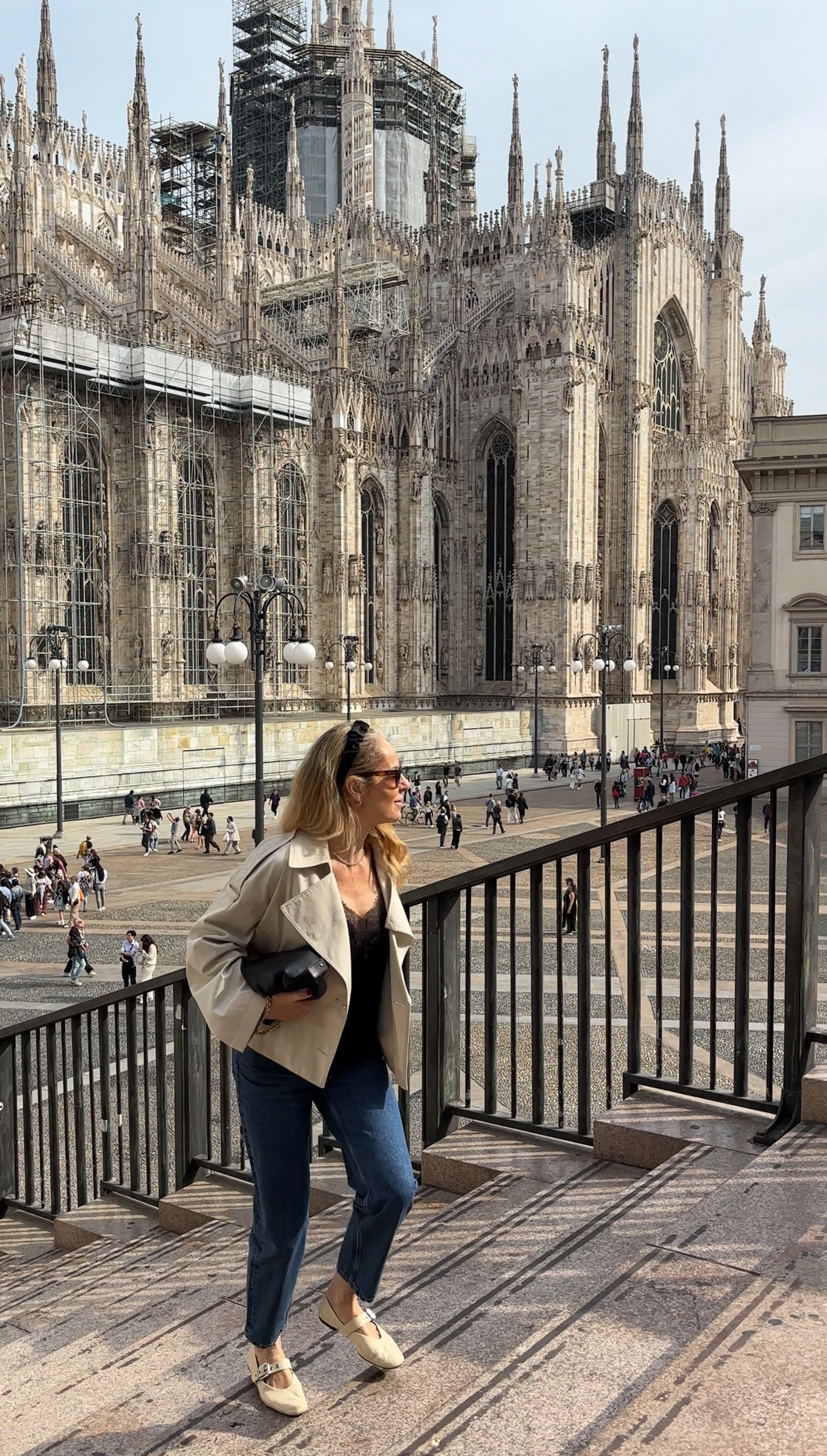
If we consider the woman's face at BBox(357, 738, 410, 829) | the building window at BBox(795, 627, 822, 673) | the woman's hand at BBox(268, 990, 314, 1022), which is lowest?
the woman's hand at BBox(268, 990, 314, 1022)

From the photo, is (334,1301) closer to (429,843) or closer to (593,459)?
(429,843)

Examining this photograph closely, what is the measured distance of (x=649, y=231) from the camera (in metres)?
53.2

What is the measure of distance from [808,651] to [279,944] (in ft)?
100

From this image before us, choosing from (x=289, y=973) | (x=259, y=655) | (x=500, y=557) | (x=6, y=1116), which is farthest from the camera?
(x=500, y=557)

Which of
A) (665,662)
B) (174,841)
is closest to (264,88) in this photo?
(665,662)

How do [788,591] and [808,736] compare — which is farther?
[788,591]

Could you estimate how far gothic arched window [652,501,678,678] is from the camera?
185ft

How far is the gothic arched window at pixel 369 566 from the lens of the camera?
46406 mm

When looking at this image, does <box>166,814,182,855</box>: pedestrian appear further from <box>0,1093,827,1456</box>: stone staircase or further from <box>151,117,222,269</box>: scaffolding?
<box>151,117,222,269</box>: scaffolding

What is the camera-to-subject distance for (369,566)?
46906 millimetres

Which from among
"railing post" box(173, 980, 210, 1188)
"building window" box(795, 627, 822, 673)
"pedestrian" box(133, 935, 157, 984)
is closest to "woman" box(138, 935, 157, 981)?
"pedestrian" box(133, 935, 157, 984)

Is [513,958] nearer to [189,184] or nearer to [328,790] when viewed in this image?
[328,790]

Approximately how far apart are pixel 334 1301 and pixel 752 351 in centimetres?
6949

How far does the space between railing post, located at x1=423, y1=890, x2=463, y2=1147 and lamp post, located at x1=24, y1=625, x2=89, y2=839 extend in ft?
66.7
